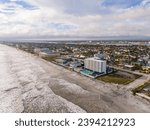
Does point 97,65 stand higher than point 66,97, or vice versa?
point 97,65

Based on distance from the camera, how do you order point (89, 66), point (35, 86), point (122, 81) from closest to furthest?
point (35, 86) < point (122, 81) < point (89, 66)

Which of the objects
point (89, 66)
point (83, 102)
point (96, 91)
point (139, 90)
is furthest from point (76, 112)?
point (89, 66)

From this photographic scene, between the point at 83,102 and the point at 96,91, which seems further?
the point at 96,91

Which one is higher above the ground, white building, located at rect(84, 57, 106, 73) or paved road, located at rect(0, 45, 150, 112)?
white building, located at rect(84, 57, 106, 73)

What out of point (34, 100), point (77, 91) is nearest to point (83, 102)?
point (77, 91)

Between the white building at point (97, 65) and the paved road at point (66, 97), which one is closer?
the paved road at point (66, 97)

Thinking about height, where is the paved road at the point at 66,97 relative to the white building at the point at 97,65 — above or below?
below

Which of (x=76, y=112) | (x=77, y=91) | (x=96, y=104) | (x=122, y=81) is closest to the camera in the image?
(x=76, y=112)

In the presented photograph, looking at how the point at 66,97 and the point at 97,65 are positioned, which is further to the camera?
the point at 97,65

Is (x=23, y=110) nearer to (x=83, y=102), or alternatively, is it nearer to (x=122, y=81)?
(x=83, y=102)

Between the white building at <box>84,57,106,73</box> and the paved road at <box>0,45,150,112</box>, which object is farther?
the white building at <box>84,57,106,73</box>
